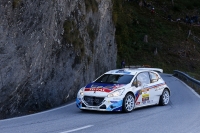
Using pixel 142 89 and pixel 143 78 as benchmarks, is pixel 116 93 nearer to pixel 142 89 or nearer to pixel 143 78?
pixel 142 89

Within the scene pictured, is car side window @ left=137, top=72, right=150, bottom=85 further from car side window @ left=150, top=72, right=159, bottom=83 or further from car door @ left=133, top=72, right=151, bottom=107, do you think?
car side window @ left=150, top=72, right=159, bottom=83

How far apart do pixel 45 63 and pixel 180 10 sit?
52.5m

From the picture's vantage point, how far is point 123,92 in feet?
48.4

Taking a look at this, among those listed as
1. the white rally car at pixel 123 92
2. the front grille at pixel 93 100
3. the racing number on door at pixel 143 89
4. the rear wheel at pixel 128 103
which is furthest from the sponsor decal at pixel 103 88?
the racing number on door at pixel 143 89

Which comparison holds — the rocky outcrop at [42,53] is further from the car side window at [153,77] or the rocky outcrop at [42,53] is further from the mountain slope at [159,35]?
the mountain slope at [159,35]

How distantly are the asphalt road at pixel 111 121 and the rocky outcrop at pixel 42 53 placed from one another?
1024 millimetres

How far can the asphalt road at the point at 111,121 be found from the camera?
38.3 ft

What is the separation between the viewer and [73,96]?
2006 centimetres

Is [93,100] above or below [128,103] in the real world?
above

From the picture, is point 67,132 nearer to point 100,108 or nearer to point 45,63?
point 100,108

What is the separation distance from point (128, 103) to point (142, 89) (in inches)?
45.0

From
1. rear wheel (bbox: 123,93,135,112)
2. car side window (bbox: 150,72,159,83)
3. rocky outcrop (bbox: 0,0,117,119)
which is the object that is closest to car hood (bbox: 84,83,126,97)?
rear wheel (bbox: 123,93,135,112)

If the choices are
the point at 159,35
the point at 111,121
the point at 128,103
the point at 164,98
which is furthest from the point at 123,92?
the point at 159,35

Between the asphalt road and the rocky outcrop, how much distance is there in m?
1.02
